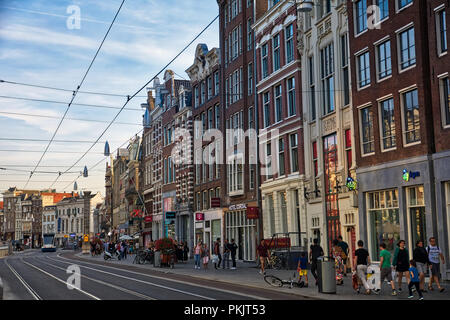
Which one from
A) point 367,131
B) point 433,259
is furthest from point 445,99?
point 433,259

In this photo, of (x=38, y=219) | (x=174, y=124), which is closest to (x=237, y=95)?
(x=174, y=124)

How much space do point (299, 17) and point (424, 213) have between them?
16.1 meters

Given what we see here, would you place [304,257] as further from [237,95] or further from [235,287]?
[237,95]

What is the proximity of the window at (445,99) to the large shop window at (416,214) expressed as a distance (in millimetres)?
3137

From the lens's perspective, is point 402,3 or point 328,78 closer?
point 402,3

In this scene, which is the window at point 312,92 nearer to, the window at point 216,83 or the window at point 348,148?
the window at point 348,148

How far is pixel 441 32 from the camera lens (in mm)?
24125

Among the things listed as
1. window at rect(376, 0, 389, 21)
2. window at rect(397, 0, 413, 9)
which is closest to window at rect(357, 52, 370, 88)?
window at rect(376, 0, 389, 21)

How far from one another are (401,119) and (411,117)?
1.86 feet

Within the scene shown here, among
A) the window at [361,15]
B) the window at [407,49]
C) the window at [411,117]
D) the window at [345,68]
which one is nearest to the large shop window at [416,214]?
the window at [411,117]

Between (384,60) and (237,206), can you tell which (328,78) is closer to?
(384,60)

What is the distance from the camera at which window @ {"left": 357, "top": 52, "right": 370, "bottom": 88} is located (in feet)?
94.9

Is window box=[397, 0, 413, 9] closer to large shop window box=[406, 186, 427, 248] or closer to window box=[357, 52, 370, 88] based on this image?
window box=[357, 52, 370, 88]

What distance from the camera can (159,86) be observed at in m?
69.5
